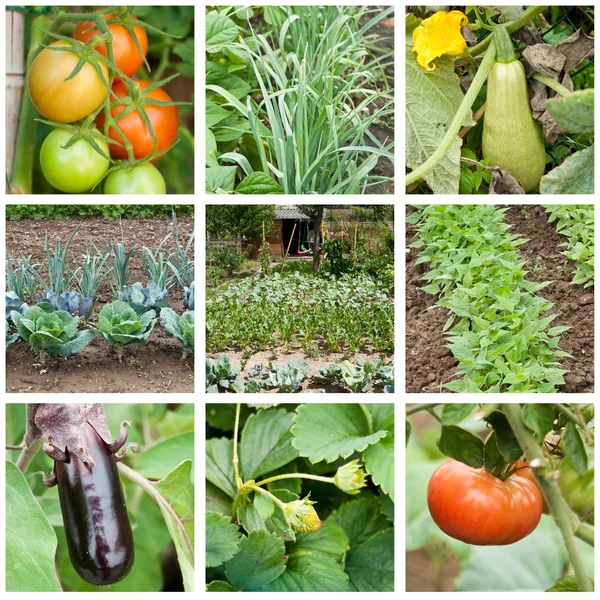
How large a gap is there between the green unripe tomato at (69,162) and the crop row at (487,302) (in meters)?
0.47

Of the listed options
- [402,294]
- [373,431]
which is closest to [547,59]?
[402,294]

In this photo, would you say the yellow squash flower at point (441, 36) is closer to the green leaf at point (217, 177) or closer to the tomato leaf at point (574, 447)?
the green leaf at point (217, 177)

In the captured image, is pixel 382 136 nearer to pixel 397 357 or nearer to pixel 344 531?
pixel 397 357

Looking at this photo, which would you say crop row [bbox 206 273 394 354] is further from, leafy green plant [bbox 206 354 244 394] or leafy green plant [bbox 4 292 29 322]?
leafy green plant [bbox 4 292 29 322]

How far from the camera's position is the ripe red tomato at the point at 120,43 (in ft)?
3.16

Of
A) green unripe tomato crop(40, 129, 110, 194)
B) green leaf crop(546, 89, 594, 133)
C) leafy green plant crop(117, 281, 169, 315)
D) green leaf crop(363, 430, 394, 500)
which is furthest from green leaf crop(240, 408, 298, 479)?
green leaf crop(546, 89, 594, 133)

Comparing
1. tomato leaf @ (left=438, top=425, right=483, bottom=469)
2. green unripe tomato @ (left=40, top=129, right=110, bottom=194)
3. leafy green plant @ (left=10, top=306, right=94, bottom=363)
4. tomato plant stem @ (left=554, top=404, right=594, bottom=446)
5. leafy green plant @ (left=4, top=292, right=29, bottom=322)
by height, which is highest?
green unripe tomato @ (left=40, top=129, right=110, bottom=194)

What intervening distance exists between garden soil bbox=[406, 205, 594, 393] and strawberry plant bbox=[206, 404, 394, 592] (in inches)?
3.4

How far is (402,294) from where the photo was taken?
91cm

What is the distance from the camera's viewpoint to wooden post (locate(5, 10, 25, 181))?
97 centimetres

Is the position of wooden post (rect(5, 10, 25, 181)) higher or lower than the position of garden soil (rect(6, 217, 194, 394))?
higher

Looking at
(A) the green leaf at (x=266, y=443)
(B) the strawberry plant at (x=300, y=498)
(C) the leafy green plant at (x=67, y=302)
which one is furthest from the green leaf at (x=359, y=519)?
(C) the leafy green plant at (x=67, y=302)

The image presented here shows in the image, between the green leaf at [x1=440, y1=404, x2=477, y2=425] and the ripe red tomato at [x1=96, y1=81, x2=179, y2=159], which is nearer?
the green leaf at [x1=440, y1=404, x2=477, y2=425]

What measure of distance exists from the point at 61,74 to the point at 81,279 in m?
0.29
